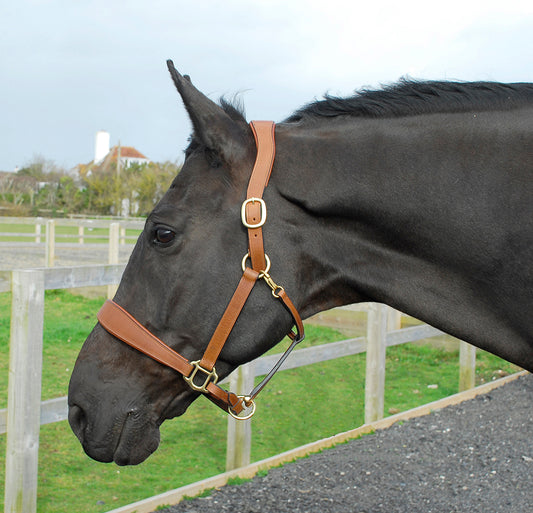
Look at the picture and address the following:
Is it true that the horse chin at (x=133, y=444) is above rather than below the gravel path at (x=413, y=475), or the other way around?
above

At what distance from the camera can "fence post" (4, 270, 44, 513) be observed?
3078 mm

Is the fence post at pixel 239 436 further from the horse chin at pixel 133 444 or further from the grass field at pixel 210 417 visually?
the horse chin at pixel 133 444

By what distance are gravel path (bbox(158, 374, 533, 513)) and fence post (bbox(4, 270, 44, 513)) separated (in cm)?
86

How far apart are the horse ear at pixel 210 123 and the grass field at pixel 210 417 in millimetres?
2670

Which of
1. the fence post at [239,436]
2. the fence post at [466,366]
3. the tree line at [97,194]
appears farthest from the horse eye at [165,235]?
the tree line at [97,194]

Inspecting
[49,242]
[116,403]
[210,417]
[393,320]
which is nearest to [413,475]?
[210,417]

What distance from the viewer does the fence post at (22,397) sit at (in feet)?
10.1

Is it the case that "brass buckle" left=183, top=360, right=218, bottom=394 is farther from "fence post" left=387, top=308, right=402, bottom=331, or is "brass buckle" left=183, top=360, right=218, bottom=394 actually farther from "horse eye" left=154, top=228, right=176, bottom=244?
"fence post" left=387, top=308, right=402, bottom=331

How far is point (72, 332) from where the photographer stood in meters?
8.00

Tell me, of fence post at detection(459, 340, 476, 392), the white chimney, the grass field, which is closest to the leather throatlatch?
the grass field

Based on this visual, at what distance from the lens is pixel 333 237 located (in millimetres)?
1972

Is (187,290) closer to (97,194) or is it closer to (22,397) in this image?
(22,397)

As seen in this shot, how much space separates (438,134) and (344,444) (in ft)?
11.4

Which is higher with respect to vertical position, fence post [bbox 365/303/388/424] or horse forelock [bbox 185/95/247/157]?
horse forelock [bbox 185/95/247/157]
